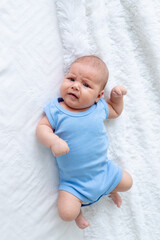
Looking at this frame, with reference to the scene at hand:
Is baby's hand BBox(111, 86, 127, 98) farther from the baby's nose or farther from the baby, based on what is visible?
the baby's nose

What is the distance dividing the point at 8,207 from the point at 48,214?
0.16m

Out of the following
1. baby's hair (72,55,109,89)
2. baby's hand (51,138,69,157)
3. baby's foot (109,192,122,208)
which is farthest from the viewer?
baby's foot (109,192,122,208)

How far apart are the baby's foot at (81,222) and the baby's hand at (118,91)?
0.45 meters

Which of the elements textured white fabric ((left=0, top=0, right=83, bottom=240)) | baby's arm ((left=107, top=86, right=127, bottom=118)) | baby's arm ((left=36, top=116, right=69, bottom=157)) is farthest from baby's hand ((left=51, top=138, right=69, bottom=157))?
baby's arm ((left=107, top=86, right=127, bottom=118))

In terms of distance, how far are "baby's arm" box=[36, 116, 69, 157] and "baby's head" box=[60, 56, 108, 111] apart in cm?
11

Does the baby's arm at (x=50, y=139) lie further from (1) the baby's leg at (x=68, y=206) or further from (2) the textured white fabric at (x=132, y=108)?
(2) the textured white fabric at (x=132, y=108)

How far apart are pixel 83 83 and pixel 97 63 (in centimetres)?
9

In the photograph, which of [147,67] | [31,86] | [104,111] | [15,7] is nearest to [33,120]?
[31,86]

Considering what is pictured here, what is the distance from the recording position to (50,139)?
2.82 ft

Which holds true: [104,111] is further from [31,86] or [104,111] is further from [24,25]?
[24,25]

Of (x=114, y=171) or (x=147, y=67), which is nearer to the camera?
(x=114, y=171)

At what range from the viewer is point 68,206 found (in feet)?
A: 2.99

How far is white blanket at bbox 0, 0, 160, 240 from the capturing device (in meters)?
0.88

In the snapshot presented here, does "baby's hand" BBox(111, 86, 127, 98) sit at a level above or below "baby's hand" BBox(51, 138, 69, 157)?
below
